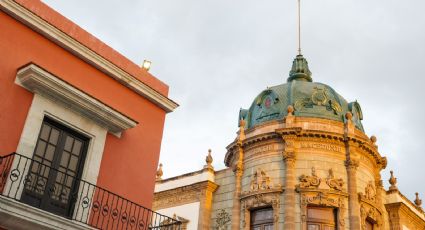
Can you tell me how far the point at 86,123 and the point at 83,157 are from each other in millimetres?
641

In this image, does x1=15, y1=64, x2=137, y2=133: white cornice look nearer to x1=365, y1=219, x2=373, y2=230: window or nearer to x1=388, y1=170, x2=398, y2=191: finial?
Result: x1=365, y1=219, x2=373, y2=230: window

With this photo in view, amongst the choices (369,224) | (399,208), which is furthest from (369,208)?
(399,208)

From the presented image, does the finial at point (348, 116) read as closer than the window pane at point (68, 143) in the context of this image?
No

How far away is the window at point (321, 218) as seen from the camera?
19448 mm

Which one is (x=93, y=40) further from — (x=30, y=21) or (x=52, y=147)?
(x=52, y=147)

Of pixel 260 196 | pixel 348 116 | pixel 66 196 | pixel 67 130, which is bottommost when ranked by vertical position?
pixel 66 196

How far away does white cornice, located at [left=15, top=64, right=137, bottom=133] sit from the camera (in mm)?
8836

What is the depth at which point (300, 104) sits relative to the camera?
73.0 ft

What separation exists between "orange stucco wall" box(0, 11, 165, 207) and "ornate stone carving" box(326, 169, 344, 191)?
1041cm

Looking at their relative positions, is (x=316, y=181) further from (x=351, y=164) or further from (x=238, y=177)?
(x=238, y=177)

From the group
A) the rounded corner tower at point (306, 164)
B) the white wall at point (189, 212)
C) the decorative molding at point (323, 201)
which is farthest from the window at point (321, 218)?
the white wall at point (189, 212)

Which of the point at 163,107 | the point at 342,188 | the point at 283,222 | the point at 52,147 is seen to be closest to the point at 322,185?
the point at 342,188

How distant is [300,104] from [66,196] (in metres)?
14.7

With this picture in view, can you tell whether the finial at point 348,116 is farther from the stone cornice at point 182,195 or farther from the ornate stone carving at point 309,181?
the stone cornice at point 182,195
